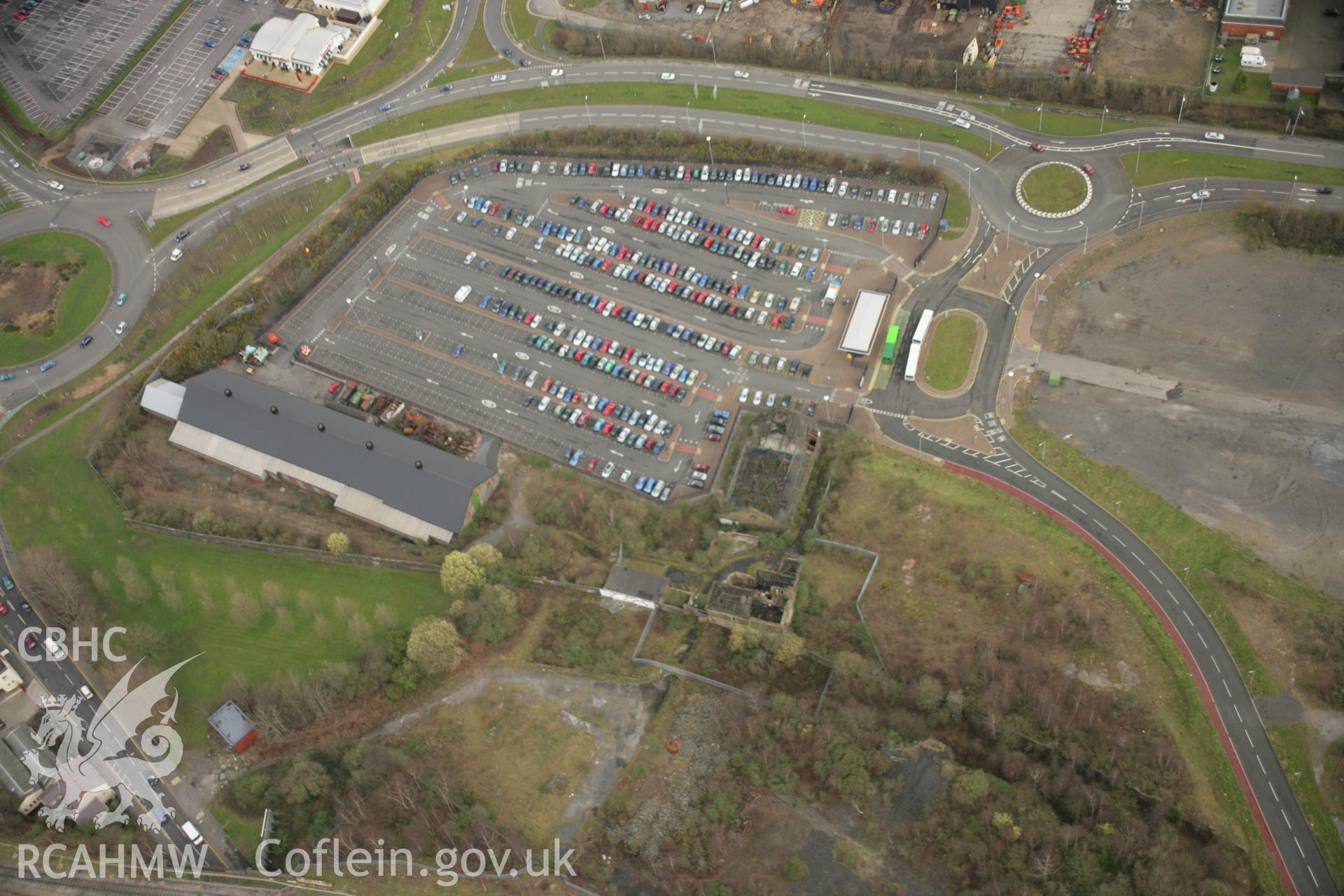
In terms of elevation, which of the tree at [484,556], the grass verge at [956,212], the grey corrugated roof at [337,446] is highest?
the grass verge at [956,212]

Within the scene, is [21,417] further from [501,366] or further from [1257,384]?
[1257,384]

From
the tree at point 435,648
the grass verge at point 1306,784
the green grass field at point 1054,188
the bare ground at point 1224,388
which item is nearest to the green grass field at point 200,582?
the tree at point 435,648

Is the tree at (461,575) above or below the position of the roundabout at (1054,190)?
below

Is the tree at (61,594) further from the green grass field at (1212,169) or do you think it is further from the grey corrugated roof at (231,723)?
the green grass field at (1212,169)

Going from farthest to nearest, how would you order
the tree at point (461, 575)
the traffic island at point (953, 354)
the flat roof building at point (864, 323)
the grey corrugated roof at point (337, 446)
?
the flat roof building at point (864, 323)
the traffic island at point (953, 354)
the grey corrugated roof at point (337, 446)
the tree at point (461, 575)

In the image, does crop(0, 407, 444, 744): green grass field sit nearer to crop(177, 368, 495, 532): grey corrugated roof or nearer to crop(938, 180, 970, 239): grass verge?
crop(177, 368, 495, 532): grey corrugated roof

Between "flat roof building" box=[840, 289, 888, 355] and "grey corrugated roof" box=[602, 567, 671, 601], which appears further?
"flat roof building" box=[840, 289, 888, 355]

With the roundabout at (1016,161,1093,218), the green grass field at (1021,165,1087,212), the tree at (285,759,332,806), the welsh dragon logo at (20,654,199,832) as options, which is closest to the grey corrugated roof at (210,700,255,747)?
the welsh dragon logo at (20,654,199,832)
